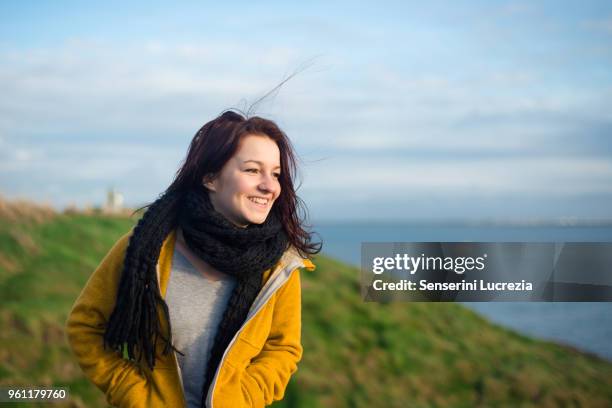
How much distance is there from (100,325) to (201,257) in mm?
495

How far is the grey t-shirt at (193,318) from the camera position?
269cm

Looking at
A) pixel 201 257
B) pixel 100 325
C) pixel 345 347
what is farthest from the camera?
pixel 345 347

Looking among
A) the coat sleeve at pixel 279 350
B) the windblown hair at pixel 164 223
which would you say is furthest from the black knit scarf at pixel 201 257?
the coat sleeve at pixel 279 350

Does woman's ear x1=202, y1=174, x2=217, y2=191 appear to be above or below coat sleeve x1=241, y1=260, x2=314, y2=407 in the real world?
above

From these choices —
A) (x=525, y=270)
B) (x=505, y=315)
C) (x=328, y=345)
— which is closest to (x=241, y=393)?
(x=525, y=270)

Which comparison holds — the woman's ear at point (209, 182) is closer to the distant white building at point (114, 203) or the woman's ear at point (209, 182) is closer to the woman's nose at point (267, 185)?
the woman's nose at point (267, 185)

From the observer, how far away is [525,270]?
7.12 m

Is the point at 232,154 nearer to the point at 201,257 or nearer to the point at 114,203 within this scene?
the point at 201,257

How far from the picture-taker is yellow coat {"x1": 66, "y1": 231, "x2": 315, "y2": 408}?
8.67ft

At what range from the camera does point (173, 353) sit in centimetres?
266

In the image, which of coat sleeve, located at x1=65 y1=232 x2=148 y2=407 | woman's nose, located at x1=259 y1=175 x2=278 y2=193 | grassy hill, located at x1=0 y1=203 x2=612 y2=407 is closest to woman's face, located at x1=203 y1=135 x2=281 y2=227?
woman's nose, located at x1=259 y1=175 x2=278 y2=193

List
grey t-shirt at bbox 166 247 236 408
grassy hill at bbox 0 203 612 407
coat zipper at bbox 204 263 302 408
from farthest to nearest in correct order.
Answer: grassy hill at bbox 0 203 612 407 → grey t-shirt at bbox 166 247 236 408 → coat zipper at bbox 204 263 302 408

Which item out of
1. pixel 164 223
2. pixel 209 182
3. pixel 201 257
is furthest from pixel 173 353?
pixel 209 182

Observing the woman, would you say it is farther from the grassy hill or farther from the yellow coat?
the grassy hill
